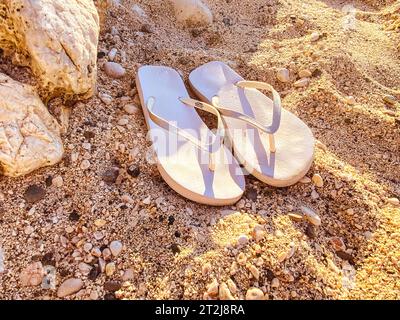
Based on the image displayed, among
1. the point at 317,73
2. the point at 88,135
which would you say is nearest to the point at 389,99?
the point at 317,73

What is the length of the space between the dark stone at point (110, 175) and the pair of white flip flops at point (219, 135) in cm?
13

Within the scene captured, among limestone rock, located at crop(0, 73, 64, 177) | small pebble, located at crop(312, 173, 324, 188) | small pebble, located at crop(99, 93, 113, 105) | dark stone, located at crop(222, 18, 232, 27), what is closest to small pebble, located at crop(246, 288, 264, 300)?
small pebble, located at crop(312, 173, 324, 188)

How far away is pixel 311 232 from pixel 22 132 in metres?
0.81

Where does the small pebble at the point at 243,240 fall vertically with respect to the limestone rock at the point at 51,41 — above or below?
below

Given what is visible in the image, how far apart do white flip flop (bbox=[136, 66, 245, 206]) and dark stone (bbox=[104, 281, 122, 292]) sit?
289mm

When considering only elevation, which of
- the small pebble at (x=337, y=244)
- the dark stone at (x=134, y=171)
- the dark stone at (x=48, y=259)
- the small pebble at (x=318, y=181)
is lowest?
the dark stone at (x=48, y=259)

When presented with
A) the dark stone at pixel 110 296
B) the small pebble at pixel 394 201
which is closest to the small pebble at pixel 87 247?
the dark stone at pixel 110 296

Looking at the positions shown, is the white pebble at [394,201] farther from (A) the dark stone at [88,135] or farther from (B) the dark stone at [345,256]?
(A) the dark stone at [88,135]

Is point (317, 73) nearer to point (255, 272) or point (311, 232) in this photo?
point (311, 232)

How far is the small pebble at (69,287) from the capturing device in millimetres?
793

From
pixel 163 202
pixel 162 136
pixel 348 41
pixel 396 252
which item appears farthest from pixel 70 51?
pixel 348 41

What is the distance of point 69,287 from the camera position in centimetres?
80

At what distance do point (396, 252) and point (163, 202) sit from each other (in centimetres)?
63

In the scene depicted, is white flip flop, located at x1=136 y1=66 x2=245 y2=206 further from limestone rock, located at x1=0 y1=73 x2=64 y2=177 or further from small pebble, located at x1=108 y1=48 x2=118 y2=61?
limestone rock, located at x1=0 y1=73 x2=64 y2=177
